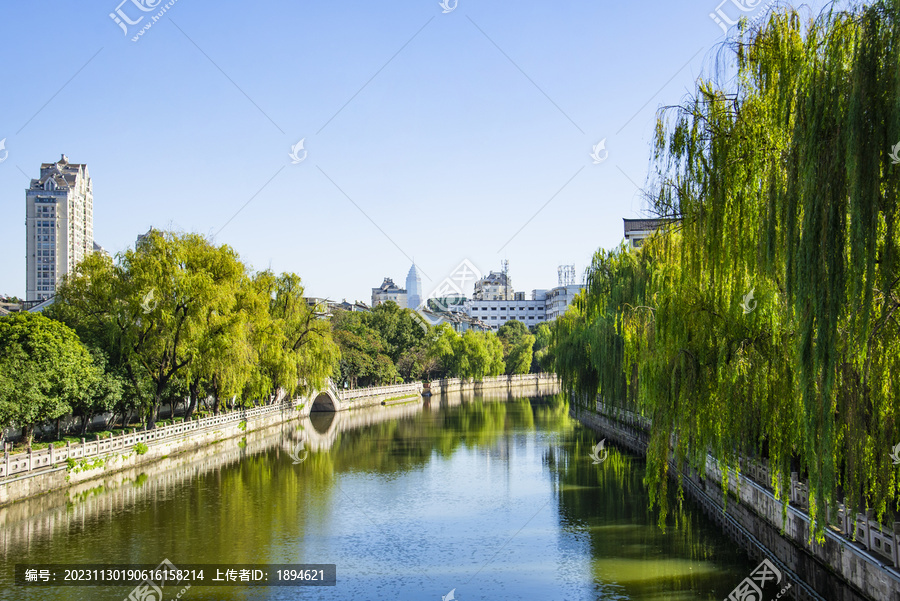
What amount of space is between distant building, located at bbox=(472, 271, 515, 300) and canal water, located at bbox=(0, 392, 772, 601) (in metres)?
113

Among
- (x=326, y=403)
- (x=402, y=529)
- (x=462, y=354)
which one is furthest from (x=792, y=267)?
(x=462, y=354)

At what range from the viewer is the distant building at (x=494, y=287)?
461 ft

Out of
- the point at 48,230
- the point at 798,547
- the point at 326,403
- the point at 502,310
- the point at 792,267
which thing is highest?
the point at 48,230

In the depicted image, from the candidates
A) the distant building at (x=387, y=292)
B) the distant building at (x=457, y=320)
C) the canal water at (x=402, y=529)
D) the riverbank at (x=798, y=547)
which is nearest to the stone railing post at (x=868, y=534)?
the riverbank at (x=798, y=547)

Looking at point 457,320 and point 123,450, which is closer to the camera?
point 123,450

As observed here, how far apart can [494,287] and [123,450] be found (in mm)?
125400

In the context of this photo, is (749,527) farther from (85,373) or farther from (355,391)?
(355,391)

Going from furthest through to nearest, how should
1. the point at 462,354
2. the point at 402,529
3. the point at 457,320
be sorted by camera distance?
the point at 457,320 → the point at 462,354 → the point at 402,529

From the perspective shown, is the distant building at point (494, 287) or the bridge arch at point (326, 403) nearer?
the bridge arch at point (326, 403)

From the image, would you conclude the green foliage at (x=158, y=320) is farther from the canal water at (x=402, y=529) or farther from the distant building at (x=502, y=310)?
the distant building at (x=502, y=310)

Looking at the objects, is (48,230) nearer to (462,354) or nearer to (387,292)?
(387,292)

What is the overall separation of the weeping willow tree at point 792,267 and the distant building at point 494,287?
412 ft

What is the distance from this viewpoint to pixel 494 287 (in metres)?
146

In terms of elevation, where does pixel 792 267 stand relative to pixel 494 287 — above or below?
below
